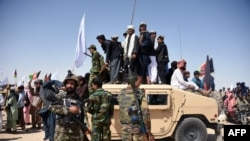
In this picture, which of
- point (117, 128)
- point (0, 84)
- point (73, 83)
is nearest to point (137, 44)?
point (117, 128)

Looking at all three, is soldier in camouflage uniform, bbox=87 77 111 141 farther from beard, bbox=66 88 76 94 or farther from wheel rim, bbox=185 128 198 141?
wheel rim, bbox=185 128 198 141

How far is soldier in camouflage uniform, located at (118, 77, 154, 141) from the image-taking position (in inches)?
163

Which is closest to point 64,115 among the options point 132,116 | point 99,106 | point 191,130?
point 99,106

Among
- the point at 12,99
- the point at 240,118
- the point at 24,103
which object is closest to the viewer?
the point at 12,99

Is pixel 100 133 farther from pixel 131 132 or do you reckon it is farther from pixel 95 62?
pixel 95 62

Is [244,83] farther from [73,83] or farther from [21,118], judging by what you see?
[73,83]

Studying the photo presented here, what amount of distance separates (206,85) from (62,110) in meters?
5.49

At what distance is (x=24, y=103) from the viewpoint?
10.6 metres

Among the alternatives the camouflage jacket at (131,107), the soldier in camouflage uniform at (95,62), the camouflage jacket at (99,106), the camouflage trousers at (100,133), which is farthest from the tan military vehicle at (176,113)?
the camouflage jacket at (131,107)

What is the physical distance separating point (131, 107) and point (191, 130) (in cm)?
280

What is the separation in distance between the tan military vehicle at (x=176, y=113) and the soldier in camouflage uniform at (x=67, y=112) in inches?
100

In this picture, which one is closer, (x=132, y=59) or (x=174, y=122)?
(x=174, y=122)

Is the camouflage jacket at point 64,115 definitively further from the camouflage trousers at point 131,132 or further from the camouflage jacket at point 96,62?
the camouflage jacket at point 96,62

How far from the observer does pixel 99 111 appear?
14.6ft
